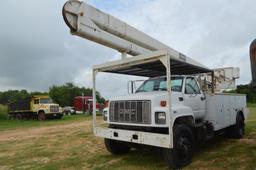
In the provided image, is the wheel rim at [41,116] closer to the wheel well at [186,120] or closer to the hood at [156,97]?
the hood at [156,97]

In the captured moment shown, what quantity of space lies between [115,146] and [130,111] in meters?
1.58

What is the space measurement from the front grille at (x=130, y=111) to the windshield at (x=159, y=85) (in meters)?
1.15

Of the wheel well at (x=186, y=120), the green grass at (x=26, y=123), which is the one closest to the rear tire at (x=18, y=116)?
the green grass at (x=26, y=123)

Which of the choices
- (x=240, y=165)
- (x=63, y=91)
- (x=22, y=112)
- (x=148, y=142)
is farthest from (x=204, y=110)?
(x=63, y=91)

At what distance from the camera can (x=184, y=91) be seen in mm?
6566

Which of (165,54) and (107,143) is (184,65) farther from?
(107,143)

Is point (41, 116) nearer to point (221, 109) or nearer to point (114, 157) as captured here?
point (114, 157)

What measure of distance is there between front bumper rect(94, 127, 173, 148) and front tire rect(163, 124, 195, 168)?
397 millimetres

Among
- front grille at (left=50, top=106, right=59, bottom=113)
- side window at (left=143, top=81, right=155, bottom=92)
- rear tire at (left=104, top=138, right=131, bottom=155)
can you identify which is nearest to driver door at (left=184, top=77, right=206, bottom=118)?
side window at (left=143, top=81, right=155, bottom=92)

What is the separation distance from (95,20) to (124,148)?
366 centimetres

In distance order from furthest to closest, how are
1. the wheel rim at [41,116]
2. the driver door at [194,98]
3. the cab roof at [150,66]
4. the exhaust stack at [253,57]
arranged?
the wheel rim at [41,116], the driver door at [194,98], the cab roof at [150,66], the exhaust stack at [253,57]

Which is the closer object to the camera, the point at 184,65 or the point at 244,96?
the point at 184,65

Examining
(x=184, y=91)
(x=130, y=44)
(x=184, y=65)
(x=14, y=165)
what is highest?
(x=130, y=44)

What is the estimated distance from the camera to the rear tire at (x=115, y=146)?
7.05m
